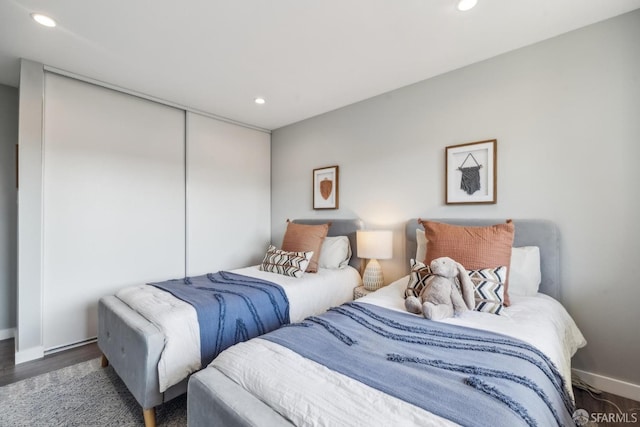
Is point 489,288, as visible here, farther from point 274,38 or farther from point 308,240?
point 274,38

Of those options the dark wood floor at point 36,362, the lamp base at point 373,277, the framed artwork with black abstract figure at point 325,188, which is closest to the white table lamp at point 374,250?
the lamp base at point 373,277

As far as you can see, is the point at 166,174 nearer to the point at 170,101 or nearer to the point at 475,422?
the point at 170,101

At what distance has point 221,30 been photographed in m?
1.92

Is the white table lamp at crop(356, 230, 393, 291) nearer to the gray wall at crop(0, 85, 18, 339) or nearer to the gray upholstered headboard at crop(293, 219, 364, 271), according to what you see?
the gray upholstered headboard at crop(293, 219, 364, 271)

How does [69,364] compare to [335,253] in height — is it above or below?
below

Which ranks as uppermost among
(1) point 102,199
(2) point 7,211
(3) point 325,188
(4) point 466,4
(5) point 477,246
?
(4) point 466,4

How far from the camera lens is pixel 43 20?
6.02ft

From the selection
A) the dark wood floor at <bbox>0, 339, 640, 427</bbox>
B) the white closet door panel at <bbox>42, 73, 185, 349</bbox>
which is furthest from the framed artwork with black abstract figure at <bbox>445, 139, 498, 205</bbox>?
the white closet door panel at <bbox>42, 73, 185, 349</bbox>

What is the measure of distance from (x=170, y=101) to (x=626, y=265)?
13.5ft

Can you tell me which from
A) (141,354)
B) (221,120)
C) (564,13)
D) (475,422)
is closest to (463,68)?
(564,13)

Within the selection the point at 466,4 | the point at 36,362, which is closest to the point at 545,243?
the point at 466,4

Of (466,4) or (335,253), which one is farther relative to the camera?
(335,253)

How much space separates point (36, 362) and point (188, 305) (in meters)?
1.62

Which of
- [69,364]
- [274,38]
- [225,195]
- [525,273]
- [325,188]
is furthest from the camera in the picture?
[225,195]
